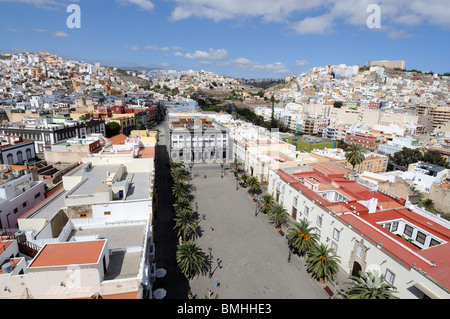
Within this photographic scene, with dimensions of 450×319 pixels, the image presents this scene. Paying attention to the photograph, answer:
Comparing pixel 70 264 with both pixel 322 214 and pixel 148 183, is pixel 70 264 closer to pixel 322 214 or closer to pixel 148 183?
pixel 148 183

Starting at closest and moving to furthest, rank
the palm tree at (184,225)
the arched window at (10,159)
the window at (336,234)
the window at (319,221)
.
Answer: the window at (336,234) < the palm tree at (184,225) < the window at (319,221) < the arched window at (10,159)

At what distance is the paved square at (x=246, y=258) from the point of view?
20516 mm

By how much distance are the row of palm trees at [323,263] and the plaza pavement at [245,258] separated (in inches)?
47.1

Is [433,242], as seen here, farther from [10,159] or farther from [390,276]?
[10,159]

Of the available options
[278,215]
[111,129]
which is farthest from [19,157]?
[278,215]

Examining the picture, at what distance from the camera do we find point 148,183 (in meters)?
27.1

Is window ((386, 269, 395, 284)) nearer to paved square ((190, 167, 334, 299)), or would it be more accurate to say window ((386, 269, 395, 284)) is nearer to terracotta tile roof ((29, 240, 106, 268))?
paved square ((190, 167, 334, 299))

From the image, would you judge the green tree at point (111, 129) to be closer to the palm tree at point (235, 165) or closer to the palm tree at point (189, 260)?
the palm tree at point (235, 165)

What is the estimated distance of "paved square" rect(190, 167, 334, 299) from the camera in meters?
20.5

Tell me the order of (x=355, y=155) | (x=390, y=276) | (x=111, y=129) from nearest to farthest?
(x=390, y=276), (x=355, y=155), (x=111, y=129)

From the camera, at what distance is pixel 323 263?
67.1ft

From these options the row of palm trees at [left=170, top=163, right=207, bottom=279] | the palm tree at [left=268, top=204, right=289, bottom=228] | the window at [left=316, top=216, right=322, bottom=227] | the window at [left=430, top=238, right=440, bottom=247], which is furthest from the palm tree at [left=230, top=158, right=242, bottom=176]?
the window at [left=430, top=238, right=440, bottom=247]

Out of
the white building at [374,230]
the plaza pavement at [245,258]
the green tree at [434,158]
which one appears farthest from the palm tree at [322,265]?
the green tree at [434,158]

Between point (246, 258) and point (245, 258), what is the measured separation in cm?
9
